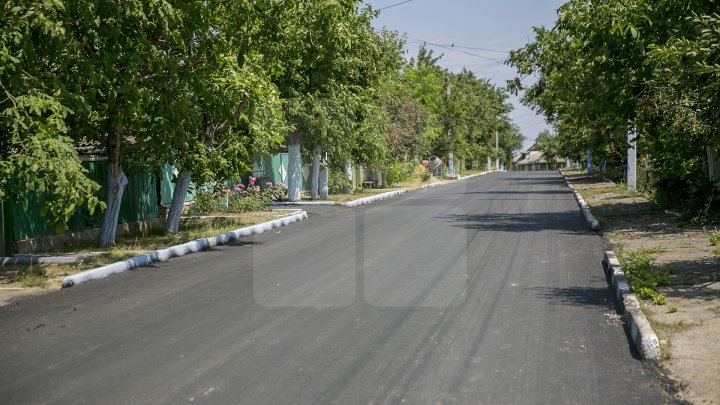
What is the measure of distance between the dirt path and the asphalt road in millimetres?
330

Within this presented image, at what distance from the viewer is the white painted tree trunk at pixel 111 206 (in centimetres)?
1549

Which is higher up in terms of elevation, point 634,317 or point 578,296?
point 634,317

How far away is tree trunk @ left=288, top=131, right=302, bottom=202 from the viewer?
99.8 ft

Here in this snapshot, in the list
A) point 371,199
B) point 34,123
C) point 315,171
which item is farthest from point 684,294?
point 315,171

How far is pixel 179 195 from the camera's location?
18.4 metres

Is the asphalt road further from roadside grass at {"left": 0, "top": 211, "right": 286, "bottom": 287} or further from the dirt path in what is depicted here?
roadside grass at {"left": 0, "top": 211, "right": 286, "bottom": 287}

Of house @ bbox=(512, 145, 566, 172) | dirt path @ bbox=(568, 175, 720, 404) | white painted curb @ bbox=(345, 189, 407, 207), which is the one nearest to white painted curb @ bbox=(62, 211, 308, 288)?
dirt path @ bbox=(568, 175, 720, 404)

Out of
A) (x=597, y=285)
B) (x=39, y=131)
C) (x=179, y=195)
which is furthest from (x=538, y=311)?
(x=179, y=195)

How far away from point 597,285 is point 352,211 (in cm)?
1599

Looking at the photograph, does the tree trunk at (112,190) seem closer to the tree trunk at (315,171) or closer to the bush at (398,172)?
the tree trunk at (315,171)

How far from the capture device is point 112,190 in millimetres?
15625

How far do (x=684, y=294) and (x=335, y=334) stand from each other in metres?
4.37

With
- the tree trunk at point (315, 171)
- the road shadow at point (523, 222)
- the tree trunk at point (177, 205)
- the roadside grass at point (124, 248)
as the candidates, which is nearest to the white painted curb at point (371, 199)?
the tree trunk at point (315, 171)

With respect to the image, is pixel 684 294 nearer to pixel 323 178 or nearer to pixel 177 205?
pixel 177 205
